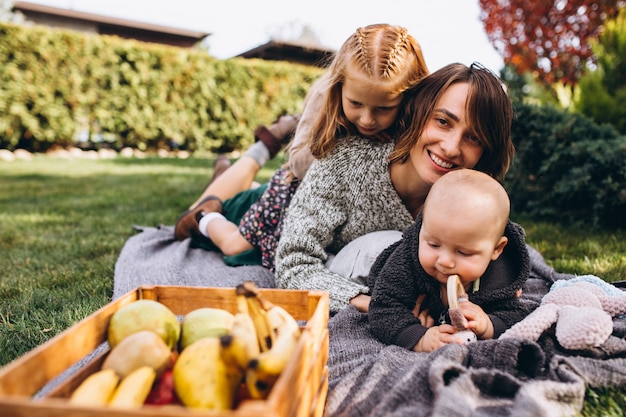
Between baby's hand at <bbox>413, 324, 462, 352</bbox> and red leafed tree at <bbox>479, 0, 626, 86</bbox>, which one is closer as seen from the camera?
baby's hand at <bbox>413, 324, 462, 352</bbox>

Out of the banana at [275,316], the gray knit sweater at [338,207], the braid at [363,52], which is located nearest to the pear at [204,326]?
the banana at [275,316]

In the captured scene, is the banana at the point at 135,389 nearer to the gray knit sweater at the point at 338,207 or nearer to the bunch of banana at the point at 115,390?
the bunch of banana at the point at 115,390

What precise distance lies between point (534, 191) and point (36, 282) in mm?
4365

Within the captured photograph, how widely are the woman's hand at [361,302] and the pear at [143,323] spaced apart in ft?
3.94

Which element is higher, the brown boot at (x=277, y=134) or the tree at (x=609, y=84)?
the tree at (x=609, y=84)

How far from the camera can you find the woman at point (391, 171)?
102 inches

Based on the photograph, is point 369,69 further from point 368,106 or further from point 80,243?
point 80,243

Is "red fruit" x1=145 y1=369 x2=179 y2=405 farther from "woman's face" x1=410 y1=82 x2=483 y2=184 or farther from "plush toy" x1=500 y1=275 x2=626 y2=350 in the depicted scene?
"woman's face" x1=410 y1=82 x2=483 y2=184

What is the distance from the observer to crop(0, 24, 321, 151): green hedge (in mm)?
11125

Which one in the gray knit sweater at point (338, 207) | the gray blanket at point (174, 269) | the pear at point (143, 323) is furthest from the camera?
the gray blanket at point (174, 269)

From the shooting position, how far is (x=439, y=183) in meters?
2.14

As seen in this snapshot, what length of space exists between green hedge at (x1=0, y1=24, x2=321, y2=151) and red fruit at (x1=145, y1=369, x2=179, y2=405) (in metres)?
11.7

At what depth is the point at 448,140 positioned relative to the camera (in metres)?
2.60

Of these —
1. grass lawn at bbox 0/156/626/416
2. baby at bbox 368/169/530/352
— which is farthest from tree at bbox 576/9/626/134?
baby at bbox 368/169/530/352
